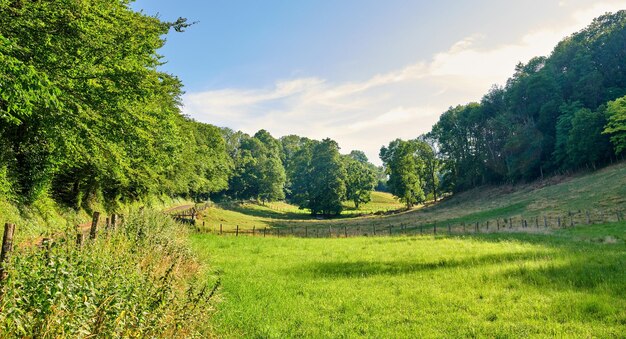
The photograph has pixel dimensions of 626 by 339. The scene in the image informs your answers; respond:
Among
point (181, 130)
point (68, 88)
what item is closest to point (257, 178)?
point (181, 130)

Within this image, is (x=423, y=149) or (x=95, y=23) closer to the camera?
(x=95, y=23)

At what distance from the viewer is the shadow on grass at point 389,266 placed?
15.4m

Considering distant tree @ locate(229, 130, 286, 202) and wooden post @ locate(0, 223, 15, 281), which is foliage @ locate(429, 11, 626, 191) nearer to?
distant tree @ locate(229, 130, 286, 202)

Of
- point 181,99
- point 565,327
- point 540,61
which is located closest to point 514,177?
point 540,61

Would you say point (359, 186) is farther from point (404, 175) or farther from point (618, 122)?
point (618, 122)

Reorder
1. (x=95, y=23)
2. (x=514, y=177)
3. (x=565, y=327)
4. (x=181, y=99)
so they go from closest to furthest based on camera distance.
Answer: (x=565, y=327) < (x=95, y=23) < (x=181, y=99) < (x=514, y=177)

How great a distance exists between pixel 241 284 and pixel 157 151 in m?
19.1

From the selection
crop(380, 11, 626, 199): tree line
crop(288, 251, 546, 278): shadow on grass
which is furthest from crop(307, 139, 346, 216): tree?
crop(288, 251, 546, 278): shadow on grass

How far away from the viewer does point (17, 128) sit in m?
19.1

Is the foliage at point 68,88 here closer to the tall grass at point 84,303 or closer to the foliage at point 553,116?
the tall grass at point 84,303

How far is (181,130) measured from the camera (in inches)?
1742

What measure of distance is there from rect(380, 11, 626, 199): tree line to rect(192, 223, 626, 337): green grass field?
159ft

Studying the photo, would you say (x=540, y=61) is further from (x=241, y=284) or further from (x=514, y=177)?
(x=241, y=284)

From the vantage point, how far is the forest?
14531mm
